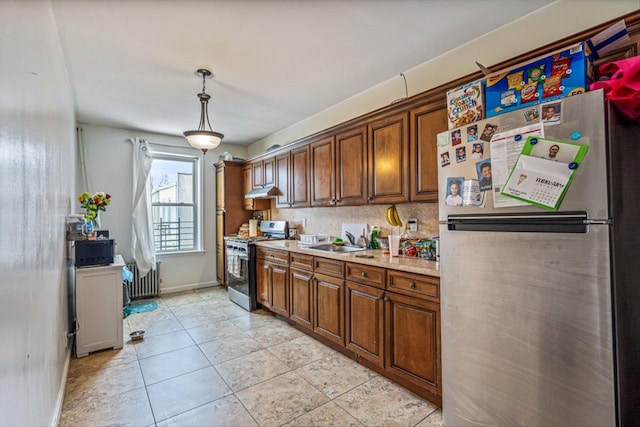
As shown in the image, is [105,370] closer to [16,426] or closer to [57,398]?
[57,398]

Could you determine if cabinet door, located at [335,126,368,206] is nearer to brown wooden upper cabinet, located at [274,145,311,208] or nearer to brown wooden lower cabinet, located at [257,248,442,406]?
brown wooden upper cabinet, located at [274,145,311,208]

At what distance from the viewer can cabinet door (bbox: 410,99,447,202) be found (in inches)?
88.4

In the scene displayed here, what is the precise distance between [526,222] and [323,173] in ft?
7.71

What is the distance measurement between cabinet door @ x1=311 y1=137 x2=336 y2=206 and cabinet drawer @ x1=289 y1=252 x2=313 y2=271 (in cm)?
66

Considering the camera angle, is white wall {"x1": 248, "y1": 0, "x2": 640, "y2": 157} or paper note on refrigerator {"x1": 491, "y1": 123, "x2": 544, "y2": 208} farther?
white wall {"x1": 248, "y1": 0, "x2": 640, "y2": 157}

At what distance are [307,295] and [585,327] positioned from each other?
2.34m

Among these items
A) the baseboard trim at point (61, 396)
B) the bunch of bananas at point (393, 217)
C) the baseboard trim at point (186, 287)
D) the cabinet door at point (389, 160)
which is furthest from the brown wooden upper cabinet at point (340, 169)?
the baseboard trim at point (186, 287)

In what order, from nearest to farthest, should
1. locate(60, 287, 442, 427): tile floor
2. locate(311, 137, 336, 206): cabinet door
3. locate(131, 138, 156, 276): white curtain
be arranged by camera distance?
locate(60, 287, 442, 427): tile floor → locate(311, 137, 336, 206): cabinet door → locate(131, 138, 156, 276): white curtain

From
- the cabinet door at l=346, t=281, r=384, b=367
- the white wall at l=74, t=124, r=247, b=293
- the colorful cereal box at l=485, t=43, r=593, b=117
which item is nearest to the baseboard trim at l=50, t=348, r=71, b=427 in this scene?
the cabinet door at l=346, t=281, r=384, b=367

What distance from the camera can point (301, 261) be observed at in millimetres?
3205

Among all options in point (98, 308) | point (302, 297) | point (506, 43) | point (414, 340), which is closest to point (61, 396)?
point (98, 308)

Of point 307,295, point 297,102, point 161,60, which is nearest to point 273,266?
point 307,295

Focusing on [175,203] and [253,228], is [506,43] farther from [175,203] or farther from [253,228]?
[175,203]

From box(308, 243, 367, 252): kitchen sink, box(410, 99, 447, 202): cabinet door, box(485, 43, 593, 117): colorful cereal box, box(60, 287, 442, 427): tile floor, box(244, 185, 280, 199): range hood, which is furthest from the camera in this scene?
box(244, 185, 280, 199): range hood
